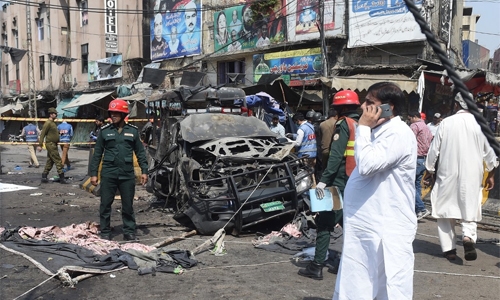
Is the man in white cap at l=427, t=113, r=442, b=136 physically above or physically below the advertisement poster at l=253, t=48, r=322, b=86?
below

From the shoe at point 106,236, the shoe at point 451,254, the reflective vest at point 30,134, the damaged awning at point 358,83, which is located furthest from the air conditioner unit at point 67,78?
the shoe at point 451,254

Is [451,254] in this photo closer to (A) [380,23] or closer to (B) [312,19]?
(A) [380,23]

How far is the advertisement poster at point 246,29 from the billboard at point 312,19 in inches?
19.8

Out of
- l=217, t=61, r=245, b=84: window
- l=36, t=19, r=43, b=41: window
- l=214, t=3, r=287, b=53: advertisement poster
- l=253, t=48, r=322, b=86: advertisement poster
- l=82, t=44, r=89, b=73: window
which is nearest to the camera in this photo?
l=253, t=48, r=322, b=86: advertisement poster

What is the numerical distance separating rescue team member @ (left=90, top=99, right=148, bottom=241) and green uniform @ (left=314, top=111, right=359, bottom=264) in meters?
2.89

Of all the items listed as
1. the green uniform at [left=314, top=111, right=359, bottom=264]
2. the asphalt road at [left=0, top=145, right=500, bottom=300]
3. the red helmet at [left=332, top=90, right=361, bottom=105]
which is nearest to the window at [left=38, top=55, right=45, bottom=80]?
the asphalt road at [left=0, top=145, right=500, bottom=300]

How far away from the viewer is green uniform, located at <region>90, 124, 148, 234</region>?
20.7ft

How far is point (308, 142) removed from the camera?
31.4ft

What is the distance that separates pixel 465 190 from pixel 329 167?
2038 mm

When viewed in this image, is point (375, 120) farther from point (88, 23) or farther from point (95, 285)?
point (88, 23)

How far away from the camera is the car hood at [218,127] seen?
779 cm

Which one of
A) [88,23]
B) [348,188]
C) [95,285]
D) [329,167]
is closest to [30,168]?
[95,285]

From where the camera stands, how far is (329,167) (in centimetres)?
444

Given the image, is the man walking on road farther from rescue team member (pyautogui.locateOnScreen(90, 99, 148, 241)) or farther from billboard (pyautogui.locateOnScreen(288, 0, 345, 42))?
billboard (pyautogui.locateOnScreen(288, 0, 345, 42))
